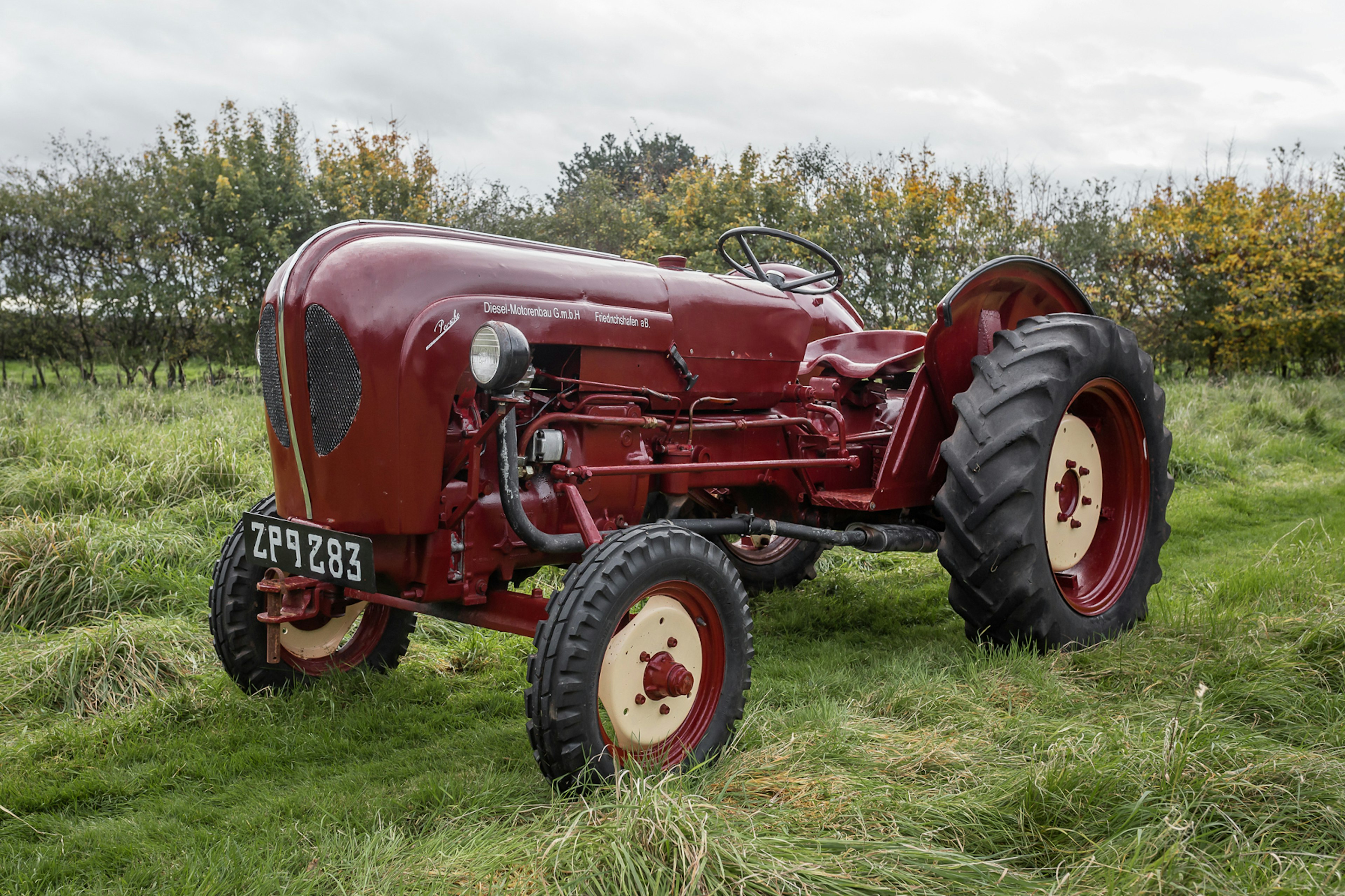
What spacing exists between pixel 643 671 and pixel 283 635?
1.49 metres

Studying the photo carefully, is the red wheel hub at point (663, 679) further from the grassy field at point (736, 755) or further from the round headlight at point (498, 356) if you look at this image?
the round headlight at point (498, 356)

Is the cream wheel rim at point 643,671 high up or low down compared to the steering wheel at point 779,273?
down

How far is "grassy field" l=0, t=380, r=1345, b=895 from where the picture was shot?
2090 millimetres

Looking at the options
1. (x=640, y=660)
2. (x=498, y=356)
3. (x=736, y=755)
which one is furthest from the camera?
(x=736, y=755)

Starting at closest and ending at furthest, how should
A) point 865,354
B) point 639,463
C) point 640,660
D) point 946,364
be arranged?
1. point 640,660
2. point 639,463
3. point 946,364
4. point 865,354

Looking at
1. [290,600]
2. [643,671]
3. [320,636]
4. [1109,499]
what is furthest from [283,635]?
[1109,499]

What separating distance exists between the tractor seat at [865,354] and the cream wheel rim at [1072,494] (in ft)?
2.27

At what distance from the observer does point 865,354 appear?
422 centimetres

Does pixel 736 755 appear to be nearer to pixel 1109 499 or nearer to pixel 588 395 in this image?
pixel 588 395

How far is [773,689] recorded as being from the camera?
11.3 feet

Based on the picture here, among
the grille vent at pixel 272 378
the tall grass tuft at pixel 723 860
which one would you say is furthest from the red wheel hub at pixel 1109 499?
the grille vent at pixel 272 378

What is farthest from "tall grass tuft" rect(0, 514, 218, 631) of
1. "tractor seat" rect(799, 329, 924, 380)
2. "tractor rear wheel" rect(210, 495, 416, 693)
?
"tractor seat" rect(799, 329, 924, 380)

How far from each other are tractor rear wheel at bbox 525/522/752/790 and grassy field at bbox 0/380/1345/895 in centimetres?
11

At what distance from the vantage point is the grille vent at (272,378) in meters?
2.82
